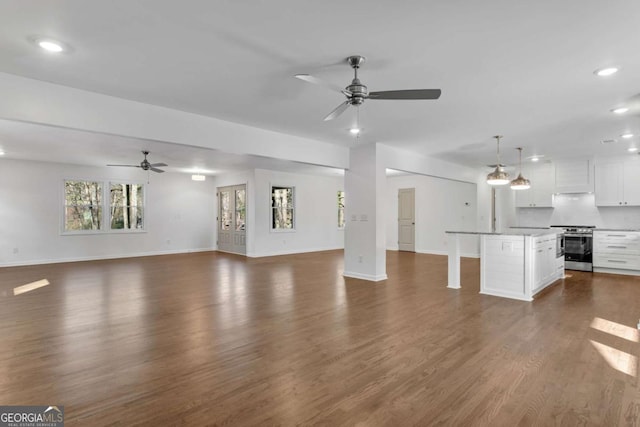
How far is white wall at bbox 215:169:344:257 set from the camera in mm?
9953

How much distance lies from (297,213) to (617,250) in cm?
775

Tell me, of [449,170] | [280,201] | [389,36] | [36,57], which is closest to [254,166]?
[280,201]

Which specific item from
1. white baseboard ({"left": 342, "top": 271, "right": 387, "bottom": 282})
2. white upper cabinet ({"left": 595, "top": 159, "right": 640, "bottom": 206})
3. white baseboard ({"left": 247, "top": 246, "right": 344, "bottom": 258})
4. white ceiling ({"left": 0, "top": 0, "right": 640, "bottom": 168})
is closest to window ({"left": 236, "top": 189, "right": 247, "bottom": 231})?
white baseboard ({"left": 247, "top": 246, "right": 344, "bottom": 258})

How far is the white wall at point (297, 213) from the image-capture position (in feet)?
32.7

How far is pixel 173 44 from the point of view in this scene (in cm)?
274

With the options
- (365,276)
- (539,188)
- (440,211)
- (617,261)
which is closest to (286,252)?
(365,276)

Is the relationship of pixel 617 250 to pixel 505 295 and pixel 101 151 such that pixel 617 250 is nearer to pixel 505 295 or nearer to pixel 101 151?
pixel 505 295

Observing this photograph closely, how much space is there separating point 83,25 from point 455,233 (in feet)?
17.6

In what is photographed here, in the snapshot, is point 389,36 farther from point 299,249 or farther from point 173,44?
point 299,249

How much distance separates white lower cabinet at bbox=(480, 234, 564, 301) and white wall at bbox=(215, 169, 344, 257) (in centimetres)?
622

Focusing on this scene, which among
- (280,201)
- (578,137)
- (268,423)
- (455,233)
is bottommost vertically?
(268,423)

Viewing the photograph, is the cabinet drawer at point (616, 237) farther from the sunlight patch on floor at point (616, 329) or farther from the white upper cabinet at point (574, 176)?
the sunlight patch on floor at point (616, 329)

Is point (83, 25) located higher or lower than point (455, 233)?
higher

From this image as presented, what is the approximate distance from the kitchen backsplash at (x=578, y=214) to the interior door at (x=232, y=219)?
7.51 meters
